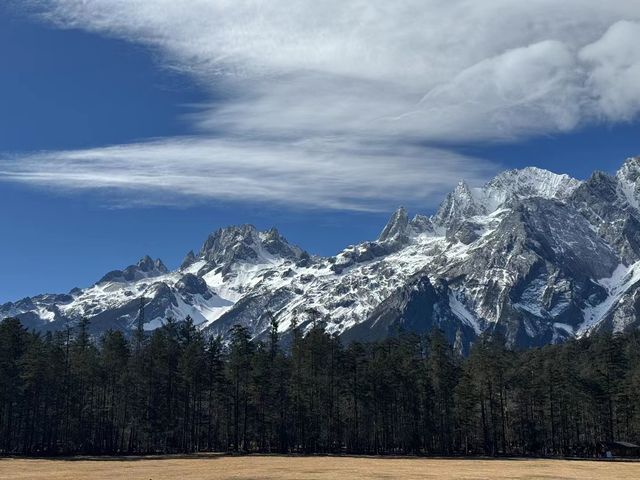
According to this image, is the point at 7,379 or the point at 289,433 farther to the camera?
the point at 289,433

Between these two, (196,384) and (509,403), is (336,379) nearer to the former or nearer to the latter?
(196,384)

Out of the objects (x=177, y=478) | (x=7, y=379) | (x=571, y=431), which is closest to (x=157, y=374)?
(x=7, y=379)

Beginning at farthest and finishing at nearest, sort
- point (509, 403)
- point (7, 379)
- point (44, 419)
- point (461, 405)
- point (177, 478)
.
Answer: point (509, 403) < point (461, 405) < point (44, 419) < point (7, 379) < point (177, 478)

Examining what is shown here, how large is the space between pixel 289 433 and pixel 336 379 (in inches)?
533

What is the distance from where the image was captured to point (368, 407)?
449ft

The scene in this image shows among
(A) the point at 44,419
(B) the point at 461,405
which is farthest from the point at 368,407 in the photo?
(A) the point at 44,419

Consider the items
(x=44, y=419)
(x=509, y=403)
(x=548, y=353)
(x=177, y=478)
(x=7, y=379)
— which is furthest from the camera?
(x=548, y=353)

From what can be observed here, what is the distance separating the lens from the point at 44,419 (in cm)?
12412

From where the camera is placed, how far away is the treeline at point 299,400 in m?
125

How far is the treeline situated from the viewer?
125250 millimetres

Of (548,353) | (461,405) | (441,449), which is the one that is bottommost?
(441,449)

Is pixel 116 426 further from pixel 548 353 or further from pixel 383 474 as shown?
pixel 548 353

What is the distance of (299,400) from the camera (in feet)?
424

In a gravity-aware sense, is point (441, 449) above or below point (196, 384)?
below
